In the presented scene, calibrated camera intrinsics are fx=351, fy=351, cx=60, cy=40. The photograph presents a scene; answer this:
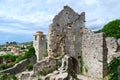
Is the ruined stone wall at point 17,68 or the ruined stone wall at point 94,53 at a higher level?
the ruined stone wall at point 94,53

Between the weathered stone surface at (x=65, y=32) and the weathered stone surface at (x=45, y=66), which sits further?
the weathered stone surface at (x=65, y=32)

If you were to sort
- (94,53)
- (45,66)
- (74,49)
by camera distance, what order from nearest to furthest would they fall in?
(94,53), (45,66), (74,49)

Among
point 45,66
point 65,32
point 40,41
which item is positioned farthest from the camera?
point 40,41

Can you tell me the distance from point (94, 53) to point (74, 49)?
3.18 m

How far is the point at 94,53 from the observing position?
76.9ft

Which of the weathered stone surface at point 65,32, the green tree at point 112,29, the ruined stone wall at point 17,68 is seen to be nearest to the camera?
the weathered stone surface at point 65,32

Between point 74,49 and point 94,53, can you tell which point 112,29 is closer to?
point 74,49

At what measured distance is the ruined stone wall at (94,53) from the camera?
22484 mm

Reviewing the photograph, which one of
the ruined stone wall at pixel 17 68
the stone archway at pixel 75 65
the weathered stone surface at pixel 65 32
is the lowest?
the ruined stone wall at pixel 17 68

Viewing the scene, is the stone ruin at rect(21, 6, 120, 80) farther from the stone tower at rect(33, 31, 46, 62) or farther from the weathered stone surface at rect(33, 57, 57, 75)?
the stone tower at rect(33, 31, 46, 62)

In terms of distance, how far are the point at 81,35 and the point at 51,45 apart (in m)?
2.52

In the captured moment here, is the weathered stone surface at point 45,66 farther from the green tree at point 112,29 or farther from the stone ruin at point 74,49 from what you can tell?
the green tree at point 112,29

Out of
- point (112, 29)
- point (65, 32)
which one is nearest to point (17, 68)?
point (65, 32)

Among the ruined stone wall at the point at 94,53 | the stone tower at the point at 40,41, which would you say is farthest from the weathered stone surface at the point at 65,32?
the stone tower at the point at 40,41
